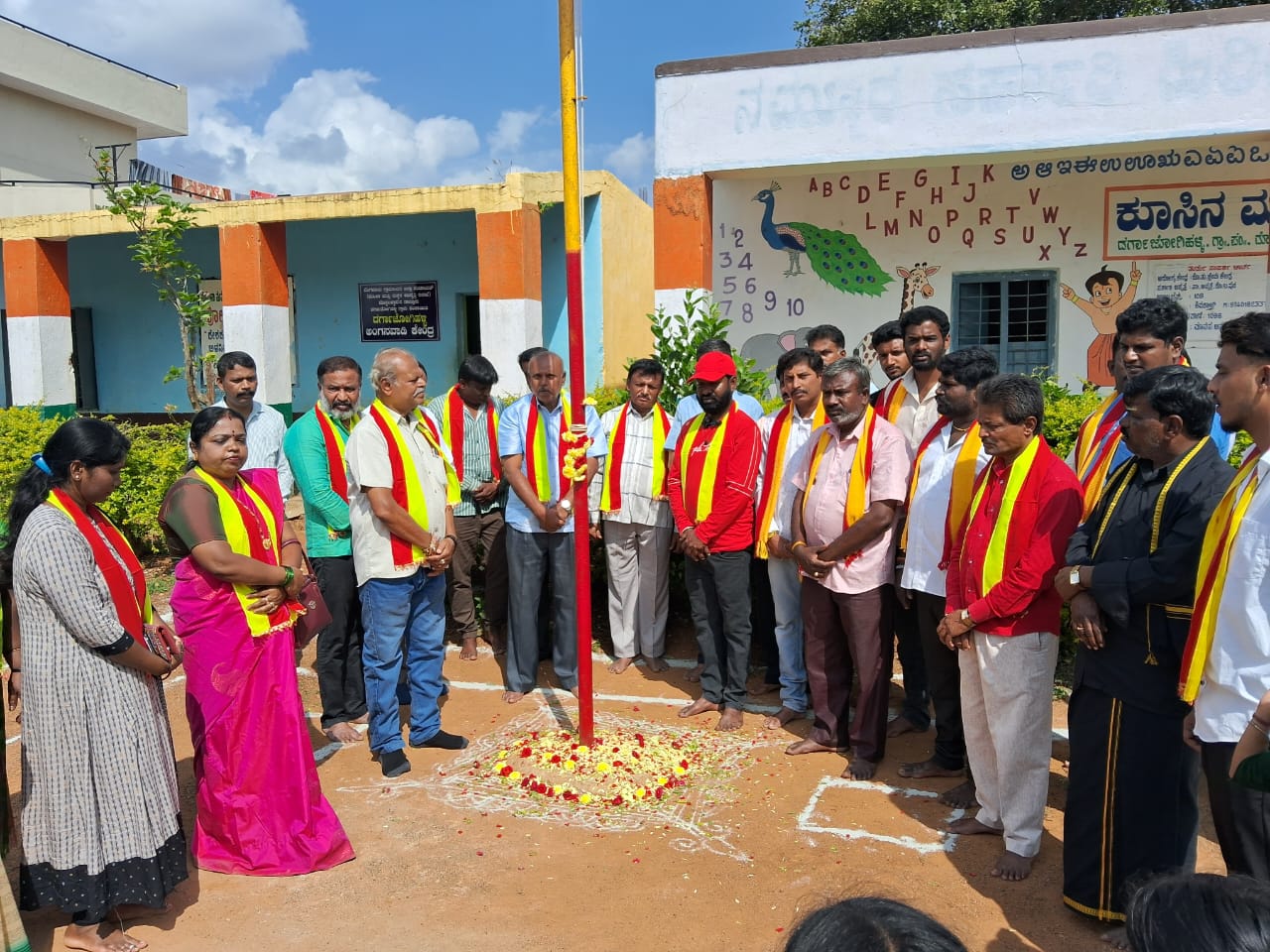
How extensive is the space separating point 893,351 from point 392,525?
2.94 meters

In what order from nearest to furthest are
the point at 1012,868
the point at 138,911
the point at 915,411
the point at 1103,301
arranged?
the point at 138,911 → the point at 1012,868 → the point at 915,411 → the point at 1103,301

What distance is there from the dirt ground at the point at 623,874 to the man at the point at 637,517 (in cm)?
148

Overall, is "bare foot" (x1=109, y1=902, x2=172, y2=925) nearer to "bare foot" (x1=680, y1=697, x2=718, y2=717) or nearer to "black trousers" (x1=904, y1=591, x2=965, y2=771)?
"bare foot" (x1=680, y1=697, x2=718, y2=717)

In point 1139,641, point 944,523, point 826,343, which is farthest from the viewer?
point 826,343

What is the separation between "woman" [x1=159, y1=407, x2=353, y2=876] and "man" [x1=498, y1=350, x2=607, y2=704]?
206cm

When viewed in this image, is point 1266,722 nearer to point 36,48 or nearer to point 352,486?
point 352,486

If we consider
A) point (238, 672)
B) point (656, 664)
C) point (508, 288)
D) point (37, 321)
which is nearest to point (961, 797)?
point (656, 664)

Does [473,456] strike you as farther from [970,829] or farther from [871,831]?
[970,829]

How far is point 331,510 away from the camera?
17.1ft

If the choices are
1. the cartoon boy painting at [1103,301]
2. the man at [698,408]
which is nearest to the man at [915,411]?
the man at [698,408]

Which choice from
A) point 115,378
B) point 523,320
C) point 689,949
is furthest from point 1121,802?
point 115,378

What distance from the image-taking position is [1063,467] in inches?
143

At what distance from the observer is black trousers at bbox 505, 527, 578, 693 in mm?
5973

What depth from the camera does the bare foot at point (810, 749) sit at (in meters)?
4.96
